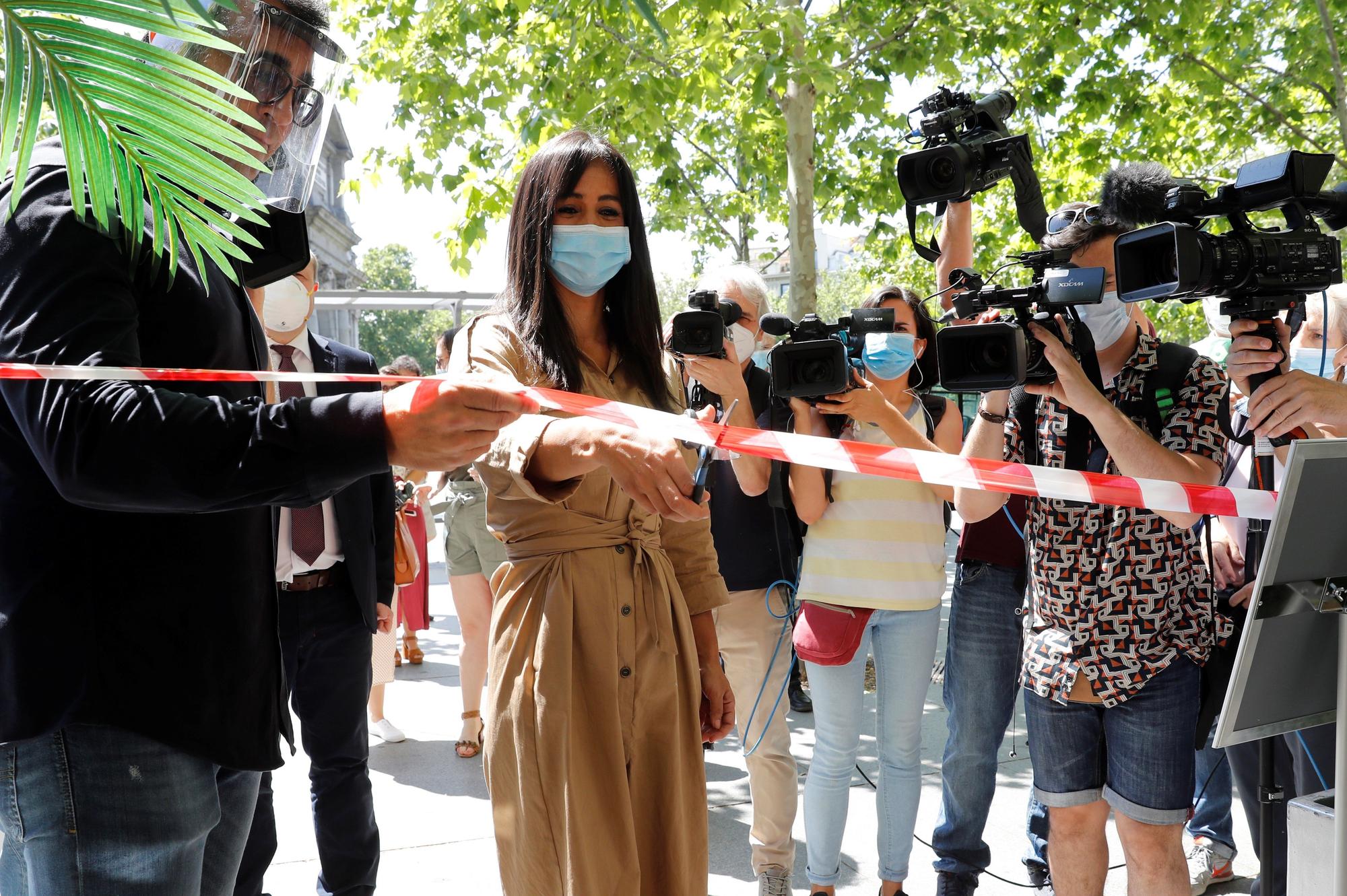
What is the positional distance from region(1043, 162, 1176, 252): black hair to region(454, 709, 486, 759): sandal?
3989mm

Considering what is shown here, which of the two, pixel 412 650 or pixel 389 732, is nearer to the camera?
pixel 389 732

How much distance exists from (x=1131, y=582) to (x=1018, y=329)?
0.80 m

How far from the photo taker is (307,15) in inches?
71.9

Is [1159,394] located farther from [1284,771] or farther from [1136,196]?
[1284,771]

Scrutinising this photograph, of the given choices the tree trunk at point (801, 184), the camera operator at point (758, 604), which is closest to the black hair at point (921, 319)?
the camera operator at point (758, 604)

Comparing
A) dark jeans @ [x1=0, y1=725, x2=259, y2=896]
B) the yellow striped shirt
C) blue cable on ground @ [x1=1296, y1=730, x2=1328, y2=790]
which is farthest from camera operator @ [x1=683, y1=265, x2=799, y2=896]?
dark jeans @ [x1=0, y1=725, x2=259, y2=896]

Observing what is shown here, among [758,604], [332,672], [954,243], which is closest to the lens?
[954,243]

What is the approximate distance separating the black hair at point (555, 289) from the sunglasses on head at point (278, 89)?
546 millimetres

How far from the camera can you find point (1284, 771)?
3.52 m

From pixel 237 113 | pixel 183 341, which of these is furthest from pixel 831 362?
pixel 237 113

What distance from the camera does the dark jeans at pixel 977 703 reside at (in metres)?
3.65

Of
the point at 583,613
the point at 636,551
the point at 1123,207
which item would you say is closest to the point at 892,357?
the point at 1123,207

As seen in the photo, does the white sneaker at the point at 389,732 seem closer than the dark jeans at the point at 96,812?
No

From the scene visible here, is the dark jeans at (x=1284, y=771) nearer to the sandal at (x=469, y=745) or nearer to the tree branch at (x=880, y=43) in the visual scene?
the sandal at (x=469, y=745)
